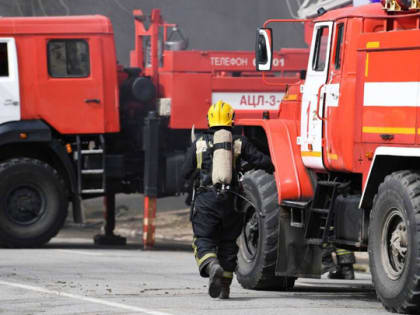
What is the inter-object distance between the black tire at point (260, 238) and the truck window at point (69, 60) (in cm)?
610

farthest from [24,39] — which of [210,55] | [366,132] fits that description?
[366,132]

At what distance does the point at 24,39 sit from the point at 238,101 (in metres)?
3.39

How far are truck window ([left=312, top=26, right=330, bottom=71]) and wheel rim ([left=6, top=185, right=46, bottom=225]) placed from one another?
6.88 meters

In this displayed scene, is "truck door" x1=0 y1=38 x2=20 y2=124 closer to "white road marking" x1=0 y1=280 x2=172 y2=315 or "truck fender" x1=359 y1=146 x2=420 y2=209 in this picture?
"white road marking" x1=0 y1=280 x2=172 y2=315

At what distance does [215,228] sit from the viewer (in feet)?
36.6

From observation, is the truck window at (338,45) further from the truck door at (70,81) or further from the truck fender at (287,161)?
the truck door at (70,81)

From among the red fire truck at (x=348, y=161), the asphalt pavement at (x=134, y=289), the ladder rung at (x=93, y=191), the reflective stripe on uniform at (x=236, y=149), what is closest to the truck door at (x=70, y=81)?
the ladder rung at (x=93, y=191)

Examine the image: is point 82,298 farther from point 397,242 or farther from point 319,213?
point 397,242

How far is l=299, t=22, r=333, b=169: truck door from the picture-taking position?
1159 cm

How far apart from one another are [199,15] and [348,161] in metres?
18.2

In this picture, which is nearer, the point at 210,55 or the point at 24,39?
the point at 24,39

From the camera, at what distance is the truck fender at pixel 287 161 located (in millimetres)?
11859

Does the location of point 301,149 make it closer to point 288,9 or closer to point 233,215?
point 233,215

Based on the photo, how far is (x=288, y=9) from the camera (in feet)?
94.1
